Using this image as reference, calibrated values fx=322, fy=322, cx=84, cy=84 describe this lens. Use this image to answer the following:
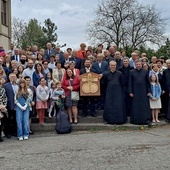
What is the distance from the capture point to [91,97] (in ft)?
34.7

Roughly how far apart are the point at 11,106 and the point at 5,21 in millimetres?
20328

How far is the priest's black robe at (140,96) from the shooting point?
10180mm

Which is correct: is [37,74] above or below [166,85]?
above

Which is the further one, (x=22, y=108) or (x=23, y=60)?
(x=23, y=60)

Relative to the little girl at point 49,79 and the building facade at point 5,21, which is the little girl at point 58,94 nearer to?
the little girl at point 49,79

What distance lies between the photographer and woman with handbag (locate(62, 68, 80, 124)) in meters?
10.1

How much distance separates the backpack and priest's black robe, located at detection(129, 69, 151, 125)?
216 cm

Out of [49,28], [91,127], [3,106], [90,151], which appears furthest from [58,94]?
[49,28]

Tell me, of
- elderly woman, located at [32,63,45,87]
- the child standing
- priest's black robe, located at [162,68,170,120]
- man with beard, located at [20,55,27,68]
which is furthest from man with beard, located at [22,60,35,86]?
priest's black robe, located at [162,68,170,120]

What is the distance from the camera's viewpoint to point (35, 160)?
6598 millimetres

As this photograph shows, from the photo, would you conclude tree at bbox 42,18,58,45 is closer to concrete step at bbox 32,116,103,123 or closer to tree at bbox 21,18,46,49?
tree at bbox 21,18,46,49

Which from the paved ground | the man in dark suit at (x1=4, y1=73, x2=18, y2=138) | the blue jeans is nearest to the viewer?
the paved ground

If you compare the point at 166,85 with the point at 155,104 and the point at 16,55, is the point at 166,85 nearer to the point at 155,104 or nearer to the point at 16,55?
the point at 155,104

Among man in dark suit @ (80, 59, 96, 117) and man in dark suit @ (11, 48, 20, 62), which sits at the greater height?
man in dark suit @ (11, 48, 20, 62)
